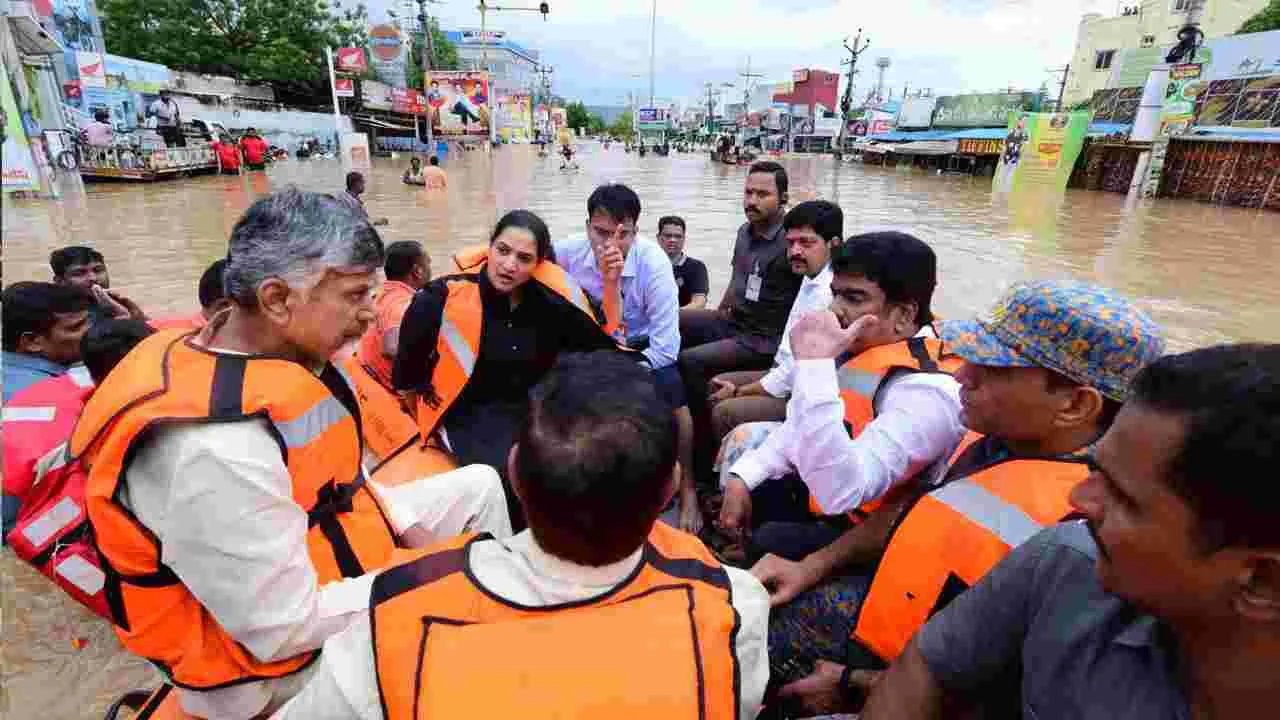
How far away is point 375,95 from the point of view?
38.7 metres

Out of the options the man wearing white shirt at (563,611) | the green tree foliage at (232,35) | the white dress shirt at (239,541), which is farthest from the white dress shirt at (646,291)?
A: the green tree foliage at (232,35)

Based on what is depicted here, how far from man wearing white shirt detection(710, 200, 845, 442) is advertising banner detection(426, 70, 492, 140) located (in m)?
31.1

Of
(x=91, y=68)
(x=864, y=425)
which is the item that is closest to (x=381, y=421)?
(x=864, y=425)

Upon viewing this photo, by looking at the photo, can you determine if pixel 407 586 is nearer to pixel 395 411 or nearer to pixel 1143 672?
pixel 1143 672

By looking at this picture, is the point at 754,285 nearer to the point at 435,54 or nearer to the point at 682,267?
the point at 682,267

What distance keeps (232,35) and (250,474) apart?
39.8m

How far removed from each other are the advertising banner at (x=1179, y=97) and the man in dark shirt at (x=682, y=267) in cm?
2202

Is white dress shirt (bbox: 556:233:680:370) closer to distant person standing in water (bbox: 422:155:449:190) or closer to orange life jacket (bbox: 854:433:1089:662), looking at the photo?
orange life jacket (bbox: 854:433:1089:662)

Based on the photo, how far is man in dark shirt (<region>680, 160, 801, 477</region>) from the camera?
12.7ft

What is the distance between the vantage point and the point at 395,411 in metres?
2.93

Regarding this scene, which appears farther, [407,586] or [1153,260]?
[1153,260]

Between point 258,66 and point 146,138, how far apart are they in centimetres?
1452

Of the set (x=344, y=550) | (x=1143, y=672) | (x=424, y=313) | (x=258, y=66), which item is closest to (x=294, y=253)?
(x=344, y=550)

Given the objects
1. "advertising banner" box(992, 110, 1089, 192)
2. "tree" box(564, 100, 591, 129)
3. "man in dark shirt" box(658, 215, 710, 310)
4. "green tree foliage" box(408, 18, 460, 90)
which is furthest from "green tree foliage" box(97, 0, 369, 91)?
"tree" box(564, 100, 591, 129)
